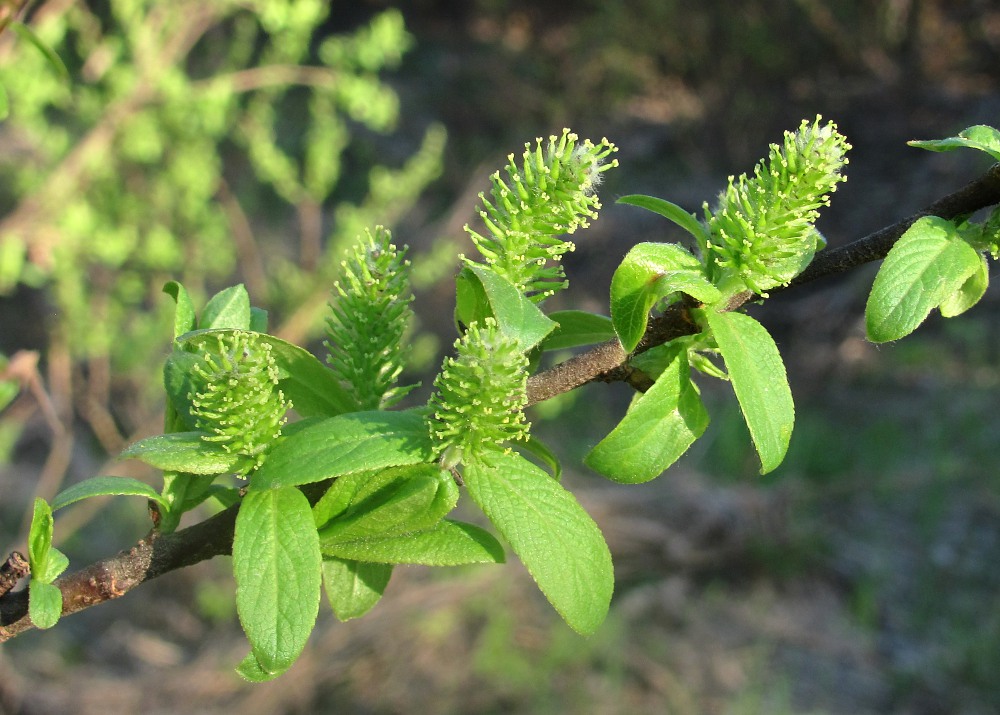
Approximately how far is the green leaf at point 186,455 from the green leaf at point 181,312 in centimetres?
6

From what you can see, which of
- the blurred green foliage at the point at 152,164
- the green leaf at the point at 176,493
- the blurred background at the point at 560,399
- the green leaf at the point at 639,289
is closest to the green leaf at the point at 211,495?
the green leaf at the point at 176,493

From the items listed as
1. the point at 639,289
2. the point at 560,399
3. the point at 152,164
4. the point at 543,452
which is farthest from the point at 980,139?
the point at 152,164

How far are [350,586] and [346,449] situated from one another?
0.14 m

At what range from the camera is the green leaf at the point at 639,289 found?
1.53 ft

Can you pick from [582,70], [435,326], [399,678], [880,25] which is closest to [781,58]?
[880,25]

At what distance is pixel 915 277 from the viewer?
0.47 m

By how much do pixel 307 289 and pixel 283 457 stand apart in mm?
1936

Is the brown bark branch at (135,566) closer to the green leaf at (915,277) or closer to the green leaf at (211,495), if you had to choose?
the green leaf at (211,495)

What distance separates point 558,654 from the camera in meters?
2.55

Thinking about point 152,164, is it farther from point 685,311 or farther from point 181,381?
point 685,311

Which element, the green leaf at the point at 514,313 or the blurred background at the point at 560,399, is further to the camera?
the blurred background at the point at 560,399

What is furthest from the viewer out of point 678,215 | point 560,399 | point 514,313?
point 560,399

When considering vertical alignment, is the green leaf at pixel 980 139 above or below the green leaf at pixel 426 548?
above

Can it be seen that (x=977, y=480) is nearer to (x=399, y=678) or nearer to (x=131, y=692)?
(x=399, y=678)
